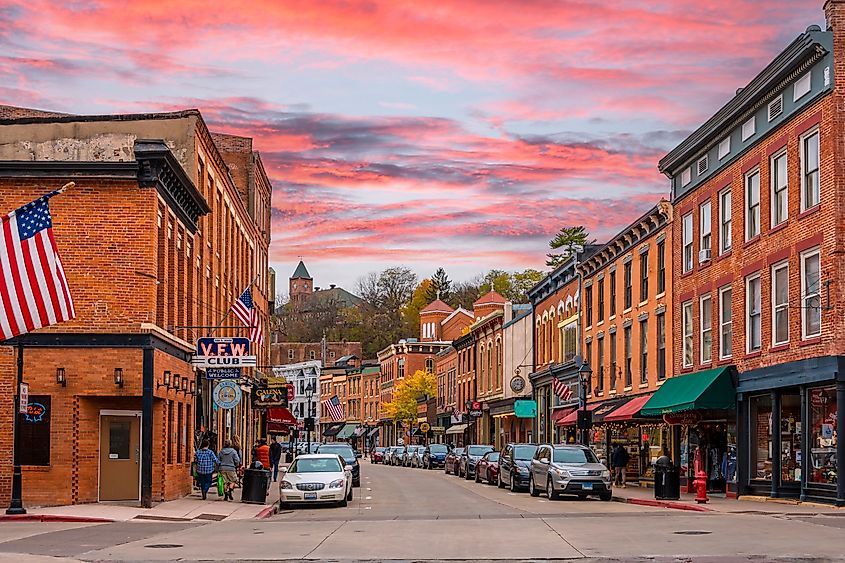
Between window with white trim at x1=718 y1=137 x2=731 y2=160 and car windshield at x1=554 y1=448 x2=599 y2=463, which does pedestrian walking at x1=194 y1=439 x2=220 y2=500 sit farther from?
window with white trim at x1=718 y1=137 x2=731 y2=160

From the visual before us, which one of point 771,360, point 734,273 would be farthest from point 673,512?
point 734,273

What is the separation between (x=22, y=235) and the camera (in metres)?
22.3

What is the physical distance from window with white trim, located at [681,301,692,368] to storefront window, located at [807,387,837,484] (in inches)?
398

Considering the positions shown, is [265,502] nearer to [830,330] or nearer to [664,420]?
[664,420]

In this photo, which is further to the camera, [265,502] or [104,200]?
[265,502]

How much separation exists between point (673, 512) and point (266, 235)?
4621 centimetres

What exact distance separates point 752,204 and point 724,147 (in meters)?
3.15

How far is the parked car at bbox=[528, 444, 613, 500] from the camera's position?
35875 millimetres

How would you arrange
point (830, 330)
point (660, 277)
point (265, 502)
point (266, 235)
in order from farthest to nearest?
point (266, 235) → point (660, 277) → point (265, 502) → point (830, 330)

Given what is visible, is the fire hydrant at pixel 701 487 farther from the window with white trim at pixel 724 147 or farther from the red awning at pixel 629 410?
the window with white trim at pixel 724 147

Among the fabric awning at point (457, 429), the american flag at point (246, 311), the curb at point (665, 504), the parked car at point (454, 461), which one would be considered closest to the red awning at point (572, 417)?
the parked car at point (454, 461)

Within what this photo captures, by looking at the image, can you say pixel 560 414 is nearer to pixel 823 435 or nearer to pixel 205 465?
pixel 205 465

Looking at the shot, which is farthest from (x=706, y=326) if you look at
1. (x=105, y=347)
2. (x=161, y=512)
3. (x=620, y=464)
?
(x=105, y=347)

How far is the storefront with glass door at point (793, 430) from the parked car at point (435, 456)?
44.8 m
